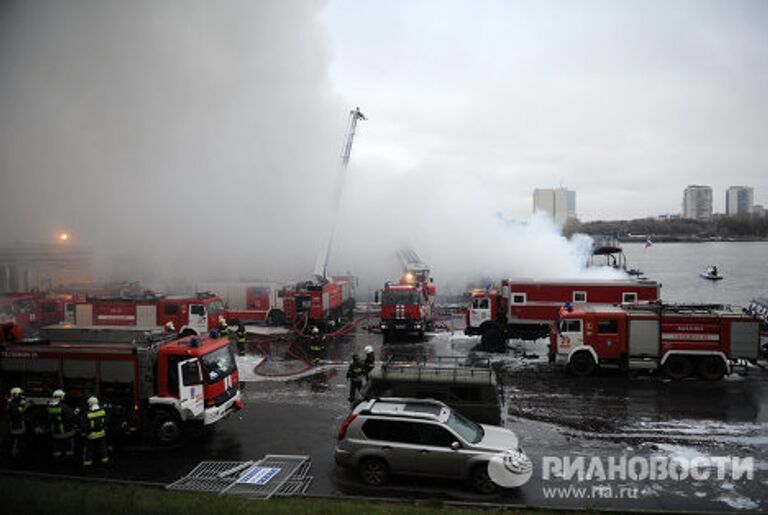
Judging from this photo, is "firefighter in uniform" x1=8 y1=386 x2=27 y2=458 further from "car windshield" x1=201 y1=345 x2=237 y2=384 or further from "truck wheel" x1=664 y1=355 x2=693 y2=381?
"truck wheel" x1=664 y1=355 x2=693 y2=381

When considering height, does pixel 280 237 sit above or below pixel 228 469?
above

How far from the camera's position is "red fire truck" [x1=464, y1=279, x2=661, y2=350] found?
70.6 feet

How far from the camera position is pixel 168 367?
37.6 ft

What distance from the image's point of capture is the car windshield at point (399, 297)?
81.1 feet

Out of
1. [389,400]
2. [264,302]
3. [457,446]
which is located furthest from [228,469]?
[264,302]

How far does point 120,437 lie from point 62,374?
A: 73.3 inches

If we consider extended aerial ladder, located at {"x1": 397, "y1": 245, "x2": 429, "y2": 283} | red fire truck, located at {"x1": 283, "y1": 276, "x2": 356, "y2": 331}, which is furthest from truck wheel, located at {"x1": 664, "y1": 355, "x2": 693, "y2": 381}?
extended aerial ladder, located at {"x1": 397, "y1": 245, "x2": 429, "y2": 283}

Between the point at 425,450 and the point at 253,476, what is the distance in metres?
3.20

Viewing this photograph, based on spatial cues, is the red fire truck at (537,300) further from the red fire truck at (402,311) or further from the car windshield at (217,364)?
the car windshield at (217,364)

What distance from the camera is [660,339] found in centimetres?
1706

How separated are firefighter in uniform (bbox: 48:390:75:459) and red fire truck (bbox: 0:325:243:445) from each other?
700 mm

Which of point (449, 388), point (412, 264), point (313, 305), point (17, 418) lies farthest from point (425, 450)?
point (412, 264)

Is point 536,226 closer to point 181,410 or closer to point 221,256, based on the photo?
point 221,256

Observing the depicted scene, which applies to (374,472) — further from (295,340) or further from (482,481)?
(295,340)
